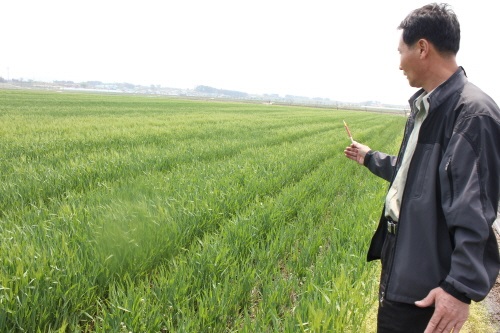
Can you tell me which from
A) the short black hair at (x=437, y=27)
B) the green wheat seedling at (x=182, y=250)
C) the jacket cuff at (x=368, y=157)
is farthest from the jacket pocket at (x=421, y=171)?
the green wheat seedling at (x=182, y=250)

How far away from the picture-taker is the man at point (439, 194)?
1300 millimetres

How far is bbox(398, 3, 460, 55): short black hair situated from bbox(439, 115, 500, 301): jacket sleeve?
0.41 metres

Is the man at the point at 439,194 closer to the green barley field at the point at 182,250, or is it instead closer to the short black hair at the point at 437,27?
the short black hair at the point at 437,27

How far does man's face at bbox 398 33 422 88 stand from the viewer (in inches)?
63.6

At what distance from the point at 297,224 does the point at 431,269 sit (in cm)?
307

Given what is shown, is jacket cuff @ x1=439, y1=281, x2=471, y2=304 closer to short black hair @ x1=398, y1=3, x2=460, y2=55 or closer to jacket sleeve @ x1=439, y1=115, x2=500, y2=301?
jacket sleeve @ x1=439, y1=115, x2=500, y2=301

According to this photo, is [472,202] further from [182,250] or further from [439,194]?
[182,250]

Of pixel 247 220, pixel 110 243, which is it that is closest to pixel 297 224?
pixel 247 220

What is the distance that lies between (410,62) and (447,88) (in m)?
0.23

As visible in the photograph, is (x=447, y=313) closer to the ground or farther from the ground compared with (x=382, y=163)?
closer to the ground

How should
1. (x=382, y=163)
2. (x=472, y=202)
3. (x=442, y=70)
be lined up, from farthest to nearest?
(x=382, y=163) → (x=442, y=70) → (x=472, y=202)

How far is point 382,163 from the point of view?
2.25 meters

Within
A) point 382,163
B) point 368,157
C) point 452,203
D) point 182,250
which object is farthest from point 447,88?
point 182,250

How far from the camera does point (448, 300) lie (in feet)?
4.45
